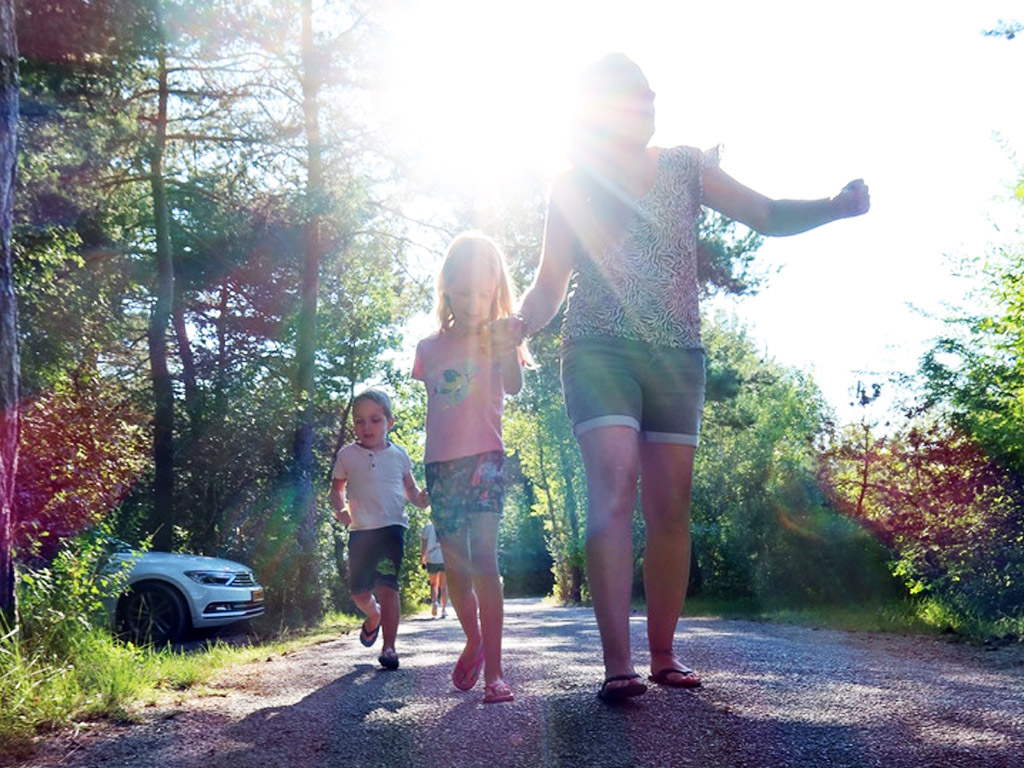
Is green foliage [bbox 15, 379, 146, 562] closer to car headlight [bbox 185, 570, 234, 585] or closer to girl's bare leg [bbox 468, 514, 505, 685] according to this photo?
car headlight [bbox 185, 570, 234, 585]

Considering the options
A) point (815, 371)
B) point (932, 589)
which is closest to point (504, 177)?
point (932, 589)

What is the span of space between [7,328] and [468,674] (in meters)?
2.86

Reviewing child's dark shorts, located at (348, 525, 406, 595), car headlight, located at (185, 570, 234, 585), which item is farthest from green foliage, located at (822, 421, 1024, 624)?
Result: car headlight, located at (185, 570, 234, 585)

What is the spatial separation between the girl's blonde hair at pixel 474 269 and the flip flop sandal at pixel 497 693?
4.94ft

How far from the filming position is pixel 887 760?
2932 mm

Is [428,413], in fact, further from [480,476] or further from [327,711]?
[327,711]

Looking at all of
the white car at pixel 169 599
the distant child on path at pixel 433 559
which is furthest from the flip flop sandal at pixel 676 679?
the distant child on path at pixel 433 559

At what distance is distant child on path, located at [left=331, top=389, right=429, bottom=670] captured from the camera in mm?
6523

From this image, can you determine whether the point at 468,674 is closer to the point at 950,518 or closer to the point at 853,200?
the point at 853,200

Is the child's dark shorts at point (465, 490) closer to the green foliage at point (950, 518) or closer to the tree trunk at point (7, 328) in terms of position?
the tree trunk at point (7, 328)

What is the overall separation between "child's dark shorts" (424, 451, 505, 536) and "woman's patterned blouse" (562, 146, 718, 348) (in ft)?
2.34

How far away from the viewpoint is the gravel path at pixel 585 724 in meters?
3.04

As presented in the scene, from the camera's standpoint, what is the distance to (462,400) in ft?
14.6

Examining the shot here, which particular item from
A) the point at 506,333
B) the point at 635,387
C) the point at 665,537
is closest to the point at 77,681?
the point at 506,333
